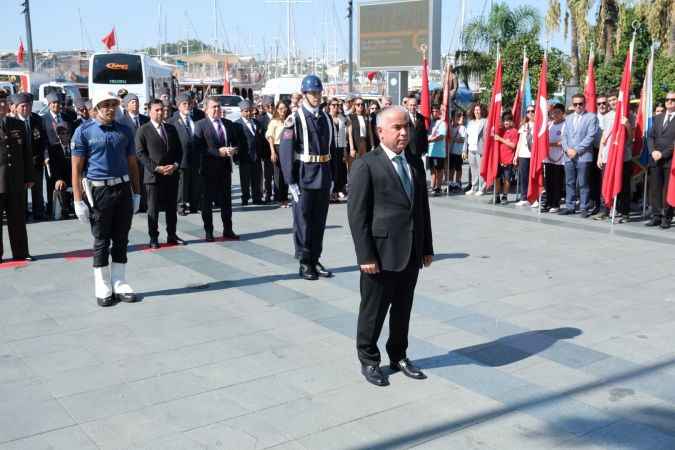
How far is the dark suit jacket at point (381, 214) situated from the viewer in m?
4.71

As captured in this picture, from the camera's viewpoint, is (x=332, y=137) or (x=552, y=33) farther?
(x=552, y=33)

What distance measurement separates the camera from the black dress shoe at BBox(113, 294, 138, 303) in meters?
7.05

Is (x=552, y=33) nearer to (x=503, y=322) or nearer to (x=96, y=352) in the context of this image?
(x=503, y=322)

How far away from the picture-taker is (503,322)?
21.0 ft

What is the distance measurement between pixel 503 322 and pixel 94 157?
13.2 feet

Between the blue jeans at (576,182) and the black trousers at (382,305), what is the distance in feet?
25.4

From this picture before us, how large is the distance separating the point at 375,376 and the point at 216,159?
5.96m

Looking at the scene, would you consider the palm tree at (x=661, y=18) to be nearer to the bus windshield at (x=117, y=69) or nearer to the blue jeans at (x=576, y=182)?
the blue jeans at (x=576, y=182)

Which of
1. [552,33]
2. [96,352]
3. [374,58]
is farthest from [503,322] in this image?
[552,33]

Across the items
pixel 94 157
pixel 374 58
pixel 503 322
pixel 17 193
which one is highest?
pixel 374 58

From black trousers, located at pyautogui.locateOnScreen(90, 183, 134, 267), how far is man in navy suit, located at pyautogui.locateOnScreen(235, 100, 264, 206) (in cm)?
612

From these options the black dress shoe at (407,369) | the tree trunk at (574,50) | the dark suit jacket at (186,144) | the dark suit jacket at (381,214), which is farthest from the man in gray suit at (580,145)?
the tree trunk at (574,50)

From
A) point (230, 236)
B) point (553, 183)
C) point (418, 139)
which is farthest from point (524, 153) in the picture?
point (230, 236)

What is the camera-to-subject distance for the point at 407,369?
5109mm
